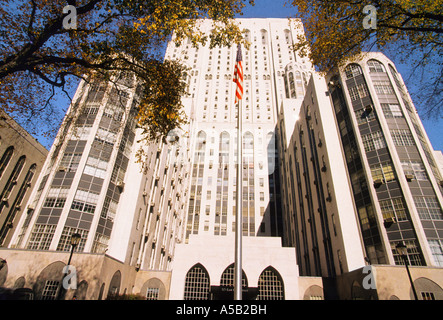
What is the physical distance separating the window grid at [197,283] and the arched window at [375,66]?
37.2m

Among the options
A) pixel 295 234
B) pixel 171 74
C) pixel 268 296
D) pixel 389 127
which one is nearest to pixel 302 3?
pixel 171 74

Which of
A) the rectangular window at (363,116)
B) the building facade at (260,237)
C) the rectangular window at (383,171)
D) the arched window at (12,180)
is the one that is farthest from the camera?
the arched window at (12,180)

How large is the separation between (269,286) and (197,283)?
9135mm

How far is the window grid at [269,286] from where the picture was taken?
2925 cm

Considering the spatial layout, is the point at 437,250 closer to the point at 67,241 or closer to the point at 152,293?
the point at 152,293

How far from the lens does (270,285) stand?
→ 2975 cm

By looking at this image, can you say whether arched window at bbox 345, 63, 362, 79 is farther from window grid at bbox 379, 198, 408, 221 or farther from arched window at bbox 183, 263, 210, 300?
arched window at bbox 183, 263, 210, 300

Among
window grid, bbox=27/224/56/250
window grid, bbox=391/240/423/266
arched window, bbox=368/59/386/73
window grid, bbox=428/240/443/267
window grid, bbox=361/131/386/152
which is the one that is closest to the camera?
window grid, bbox=428/240/443/267

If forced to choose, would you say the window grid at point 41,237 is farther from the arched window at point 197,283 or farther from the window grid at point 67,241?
the arched window at point 197,283

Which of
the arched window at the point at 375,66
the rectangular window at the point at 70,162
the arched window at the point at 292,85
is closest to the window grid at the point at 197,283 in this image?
the rectangular window at the point at 70,162

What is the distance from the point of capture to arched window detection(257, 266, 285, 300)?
29.2m

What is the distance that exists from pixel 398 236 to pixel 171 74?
26.8 meters

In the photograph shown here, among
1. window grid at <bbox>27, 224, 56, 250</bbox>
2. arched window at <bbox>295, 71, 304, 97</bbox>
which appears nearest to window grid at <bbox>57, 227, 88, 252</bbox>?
window grid at <bbox>27, 224, 56, 250</bbox>

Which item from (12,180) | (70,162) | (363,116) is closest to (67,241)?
(70,162)
